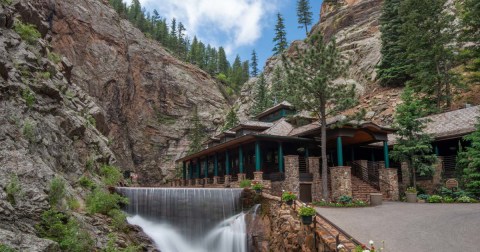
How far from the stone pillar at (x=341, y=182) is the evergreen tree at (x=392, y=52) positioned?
2528 cm

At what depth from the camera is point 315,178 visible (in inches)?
967

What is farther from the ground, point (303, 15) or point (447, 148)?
point (303, 15)

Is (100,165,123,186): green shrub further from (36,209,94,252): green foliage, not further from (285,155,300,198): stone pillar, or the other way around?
(285,155,300,198): stone pillar

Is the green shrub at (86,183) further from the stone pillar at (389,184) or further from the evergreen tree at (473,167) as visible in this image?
the evergreen tree at (473,167)

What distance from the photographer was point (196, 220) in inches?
713

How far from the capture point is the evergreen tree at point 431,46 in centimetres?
3506

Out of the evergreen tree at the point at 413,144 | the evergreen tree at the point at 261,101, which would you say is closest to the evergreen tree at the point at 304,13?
the evergreen tree at the point at 261,101

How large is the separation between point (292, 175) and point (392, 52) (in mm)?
29312

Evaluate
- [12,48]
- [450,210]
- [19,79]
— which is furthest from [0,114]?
[450,210]

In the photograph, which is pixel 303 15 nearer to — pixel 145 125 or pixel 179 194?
pixel 145 125

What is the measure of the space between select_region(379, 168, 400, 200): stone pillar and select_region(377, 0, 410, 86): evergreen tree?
2181cm

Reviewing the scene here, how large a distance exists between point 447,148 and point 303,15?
2429 inches

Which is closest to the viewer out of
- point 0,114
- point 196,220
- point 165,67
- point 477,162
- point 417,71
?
point 0,114

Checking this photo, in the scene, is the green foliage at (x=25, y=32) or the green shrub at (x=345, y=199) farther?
the green shrub at (x=345, y=199)
